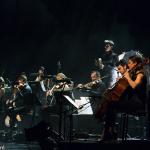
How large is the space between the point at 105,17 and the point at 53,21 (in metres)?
1.91

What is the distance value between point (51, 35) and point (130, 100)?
8.97m

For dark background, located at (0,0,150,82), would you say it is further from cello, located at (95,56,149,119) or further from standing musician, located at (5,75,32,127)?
cello, located at (95,56,149,119)

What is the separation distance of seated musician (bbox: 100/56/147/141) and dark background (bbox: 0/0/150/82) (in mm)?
8018

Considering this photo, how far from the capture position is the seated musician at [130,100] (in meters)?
6.66

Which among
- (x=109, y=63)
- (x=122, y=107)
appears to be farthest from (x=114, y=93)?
(x=109, y=63)

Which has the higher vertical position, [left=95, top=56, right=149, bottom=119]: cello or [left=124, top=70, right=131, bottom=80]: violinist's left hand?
[left=124, top=70, right=131, bottom=80]: violinist's left hand

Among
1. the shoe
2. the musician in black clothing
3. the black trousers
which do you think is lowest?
the shoe

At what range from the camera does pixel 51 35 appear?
604 inches

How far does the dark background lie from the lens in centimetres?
1491

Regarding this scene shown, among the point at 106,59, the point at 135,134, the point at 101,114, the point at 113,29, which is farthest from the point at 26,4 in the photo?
the point at 101,114

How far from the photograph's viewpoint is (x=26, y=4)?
1538cm

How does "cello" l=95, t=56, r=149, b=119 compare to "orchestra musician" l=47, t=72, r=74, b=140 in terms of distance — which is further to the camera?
"orchestra musician" l=47, t=72, r=74, b=140

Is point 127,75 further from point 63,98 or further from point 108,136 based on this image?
point 63,98

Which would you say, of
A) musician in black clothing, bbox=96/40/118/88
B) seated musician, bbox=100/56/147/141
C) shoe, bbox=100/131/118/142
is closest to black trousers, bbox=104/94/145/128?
seated musician, bbox=100/56/147/141
